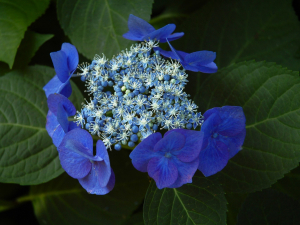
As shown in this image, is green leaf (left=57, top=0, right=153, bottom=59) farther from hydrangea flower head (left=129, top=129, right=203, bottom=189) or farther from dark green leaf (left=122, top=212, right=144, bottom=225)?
dark green leaf (left=122, top=212, right=144, bottom=225)

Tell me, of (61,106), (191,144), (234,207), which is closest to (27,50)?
(61,106)

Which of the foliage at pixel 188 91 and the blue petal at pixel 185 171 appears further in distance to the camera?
the foliage at pixel 188 91

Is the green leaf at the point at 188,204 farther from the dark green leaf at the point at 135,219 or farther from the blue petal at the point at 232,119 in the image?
the dark green leaf at the point at 135,219

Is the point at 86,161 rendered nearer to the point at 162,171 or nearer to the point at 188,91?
the point at 162,171

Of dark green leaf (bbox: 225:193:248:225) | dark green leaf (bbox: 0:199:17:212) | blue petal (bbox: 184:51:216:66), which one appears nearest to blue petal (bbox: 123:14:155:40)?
blue petal (bbox: 184:51:216:66)

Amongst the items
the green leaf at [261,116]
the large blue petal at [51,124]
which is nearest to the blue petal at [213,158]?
the green leaf at [261,116]

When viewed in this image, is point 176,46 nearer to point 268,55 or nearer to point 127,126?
point 268,55
